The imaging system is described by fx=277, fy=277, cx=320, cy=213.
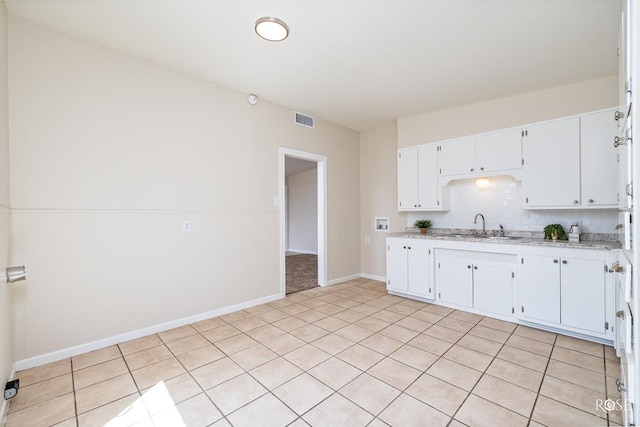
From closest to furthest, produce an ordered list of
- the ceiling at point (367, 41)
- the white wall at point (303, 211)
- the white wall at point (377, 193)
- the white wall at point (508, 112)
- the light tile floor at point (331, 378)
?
the light tile floor at point (331, 378) → the ceiling at point (367, 41) → the white wall at point (508, 112) → the white wall at point (377, 193) → the white wall at point (303, 211)

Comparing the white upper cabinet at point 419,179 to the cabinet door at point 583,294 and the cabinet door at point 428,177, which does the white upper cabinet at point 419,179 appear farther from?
the cabinet door at point 583,294

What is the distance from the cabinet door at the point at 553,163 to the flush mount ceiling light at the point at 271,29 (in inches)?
118

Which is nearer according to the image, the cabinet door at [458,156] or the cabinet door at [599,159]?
the cabinet door at [599,159]

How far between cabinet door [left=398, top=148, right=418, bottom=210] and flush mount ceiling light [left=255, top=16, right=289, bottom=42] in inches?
104

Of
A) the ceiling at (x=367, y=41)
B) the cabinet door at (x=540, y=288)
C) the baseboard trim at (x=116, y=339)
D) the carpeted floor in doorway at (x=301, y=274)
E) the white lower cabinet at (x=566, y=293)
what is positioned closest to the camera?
the ceiling at (x=367, y=41)

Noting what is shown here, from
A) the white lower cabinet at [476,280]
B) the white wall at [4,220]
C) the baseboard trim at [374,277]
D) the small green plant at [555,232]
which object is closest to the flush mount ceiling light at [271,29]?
the white wall at [4,220]

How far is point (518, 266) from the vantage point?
3.05 m

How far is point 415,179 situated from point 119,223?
378 centimetres

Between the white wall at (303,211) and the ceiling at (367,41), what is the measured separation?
5368mm

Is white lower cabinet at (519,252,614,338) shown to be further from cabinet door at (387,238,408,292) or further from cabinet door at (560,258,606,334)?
cabinet door at (387,238,408,292)

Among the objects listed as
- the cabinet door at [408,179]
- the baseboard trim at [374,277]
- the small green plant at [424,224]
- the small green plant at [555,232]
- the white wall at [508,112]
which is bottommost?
the baseboard trim at [374,277]

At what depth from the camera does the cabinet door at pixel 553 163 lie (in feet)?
9.89

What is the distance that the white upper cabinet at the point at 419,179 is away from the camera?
404 centimetres

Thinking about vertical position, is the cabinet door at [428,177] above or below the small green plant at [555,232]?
above
